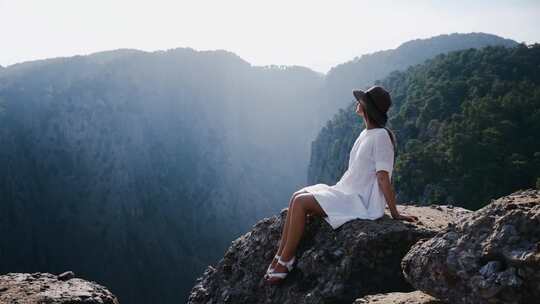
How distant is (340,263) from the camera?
14.4 ft

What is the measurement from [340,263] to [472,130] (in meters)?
28.3

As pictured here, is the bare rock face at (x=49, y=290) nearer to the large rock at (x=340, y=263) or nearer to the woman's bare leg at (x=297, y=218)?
the large rock at (x=340, y=263)

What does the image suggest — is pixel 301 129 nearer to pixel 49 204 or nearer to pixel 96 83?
pixel 96 83

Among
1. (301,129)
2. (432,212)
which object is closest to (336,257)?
(432,212)

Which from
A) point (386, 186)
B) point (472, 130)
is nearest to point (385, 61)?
point (472, 130)

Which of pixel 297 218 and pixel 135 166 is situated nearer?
pixel 297 218

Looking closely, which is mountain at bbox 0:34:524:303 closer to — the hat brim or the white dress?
the hat brim

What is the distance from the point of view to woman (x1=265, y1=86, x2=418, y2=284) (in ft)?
15.0

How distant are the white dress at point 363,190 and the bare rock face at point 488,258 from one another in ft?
3.98

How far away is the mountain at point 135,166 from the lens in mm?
62406

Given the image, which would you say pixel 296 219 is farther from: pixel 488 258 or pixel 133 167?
pixel 133 167

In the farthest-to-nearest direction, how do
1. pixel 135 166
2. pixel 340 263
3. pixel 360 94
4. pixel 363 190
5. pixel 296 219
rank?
pixel 135 166, pixel 360 94, pixel 363 190, pixel 296 219, pixel 340 263

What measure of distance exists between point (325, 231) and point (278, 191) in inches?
3443

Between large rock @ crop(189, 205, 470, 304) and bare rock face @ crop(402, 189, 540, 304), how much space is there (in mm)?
779
